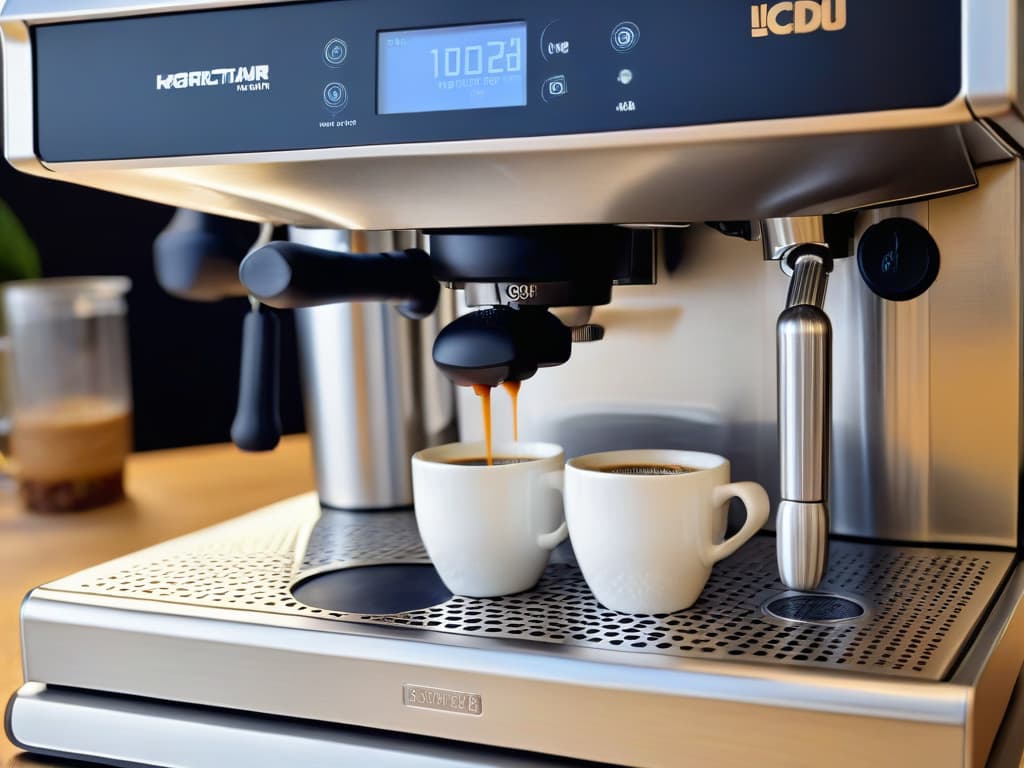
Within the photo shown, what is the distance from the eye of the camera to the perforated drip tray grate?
466mm

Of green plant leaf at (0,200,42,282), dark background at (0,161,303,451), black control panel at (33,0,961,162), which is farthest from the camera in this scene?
dark background at (0,161,303,451)

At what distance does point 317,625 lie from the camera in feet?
1.68

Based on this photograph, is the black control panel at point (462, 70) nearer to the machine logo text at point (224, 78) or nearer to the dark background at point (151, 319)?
the machine logo text at point (224, 78)

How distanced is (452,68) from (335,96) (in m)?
0.05

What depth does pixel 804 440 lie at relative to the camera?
487mm

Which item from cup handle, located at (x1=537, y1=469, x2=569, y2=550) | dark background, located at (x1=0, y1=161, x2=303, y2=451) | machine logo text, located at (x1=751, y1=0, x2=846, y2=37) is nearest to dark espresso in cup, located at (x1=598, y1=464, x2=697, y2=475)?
cup handle, located at (x1=537, y1=469, x2=569, y2=550)

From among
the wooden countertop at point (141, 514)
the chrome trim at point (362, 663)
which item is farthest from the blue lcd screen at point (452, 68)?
the wooden countertop at point (141, 514)

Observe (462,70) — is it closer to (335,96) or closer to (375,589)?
(335,96)

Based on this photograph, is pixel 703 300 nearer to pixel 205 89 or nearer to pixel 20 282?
pixel 205 89

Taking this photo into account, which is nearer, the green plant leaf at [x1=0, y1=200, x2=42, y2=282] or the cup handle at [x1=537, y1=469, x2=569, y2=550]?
the cup handle at [x1=537, y1=469, x2=569, y2=550]

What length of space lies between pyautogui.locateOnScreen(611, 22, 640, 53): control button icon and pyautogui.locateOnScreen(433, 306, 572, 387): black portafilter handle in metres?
0.13

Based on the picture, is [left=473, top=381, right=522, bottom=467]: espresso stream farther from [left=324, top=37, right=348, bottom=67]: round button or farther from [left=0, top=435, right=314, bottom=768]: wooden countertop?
[left=0, top=435, right=314, bottom=768]: wooden countertop

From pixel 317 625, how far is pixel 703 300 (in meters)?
0.30

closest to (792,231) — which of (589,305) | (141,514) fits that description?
(589,305)
